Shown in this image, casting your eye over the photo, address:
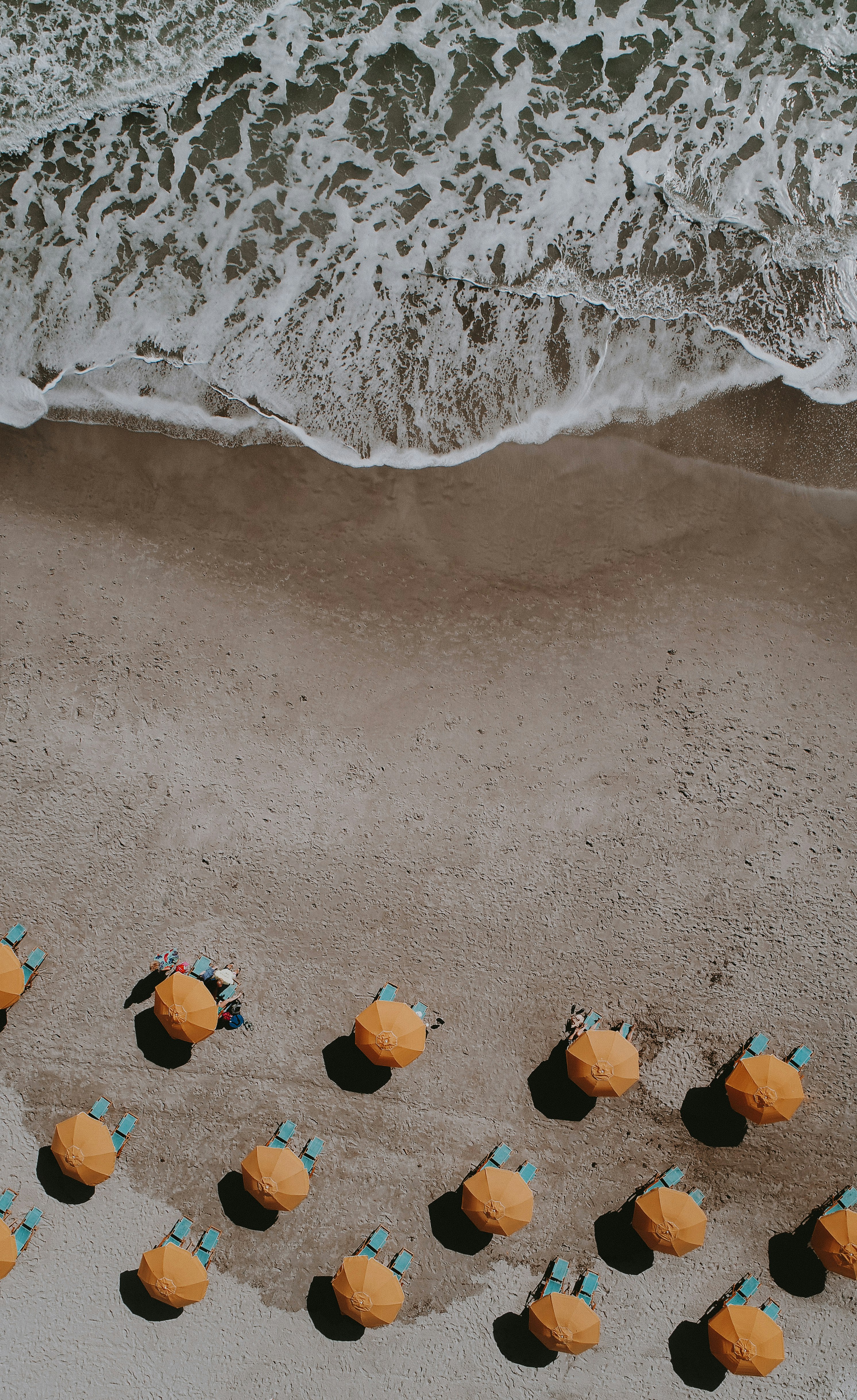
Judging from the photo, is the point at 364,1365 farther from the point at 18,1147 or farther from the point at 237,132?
the point at 237,132

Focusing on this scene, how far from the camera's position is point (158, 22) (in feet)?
23.9

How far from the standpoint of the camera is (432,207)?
7.38 metres

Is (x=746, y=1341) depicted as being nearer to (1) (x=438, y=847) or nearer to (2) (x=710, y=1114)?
(2) (x=710, y=1114)

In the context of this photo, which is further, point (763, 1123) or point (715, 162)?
point (715, 162)

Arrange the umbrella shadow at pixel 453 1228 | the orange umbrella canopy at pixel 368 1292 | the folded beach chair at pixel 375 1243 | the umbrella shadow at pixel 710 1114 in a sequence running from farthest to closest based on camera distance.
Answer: the umbrella shadow at pixel 710 1114 → the umbrella shadow at pixel 453 1228 → the folded beach chair at pixel 375 1243 → the orange umbrella canopy at pixel 368 1292

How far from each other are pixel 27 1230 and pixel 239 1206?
6.88ft

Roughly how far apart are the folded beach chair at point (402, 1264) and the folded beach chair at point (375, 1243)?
0.57 ft

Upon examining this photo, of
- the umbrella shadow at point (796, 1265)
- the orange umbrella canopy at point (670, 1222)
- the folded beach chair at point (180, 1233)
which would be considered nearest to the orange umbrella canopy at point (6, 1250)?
the folded beach chair at point (180, 1233)

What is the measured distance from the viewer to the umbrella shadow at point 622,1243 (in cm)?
710

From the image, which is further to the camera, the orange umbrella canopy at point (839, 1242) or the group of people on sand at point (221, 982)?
the group of people on sand at point (221, 982)

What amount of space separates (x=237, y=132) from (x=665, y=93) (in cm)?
449

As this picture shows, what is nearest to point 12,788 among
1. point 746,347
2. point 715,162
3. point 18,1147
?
point 18,1147

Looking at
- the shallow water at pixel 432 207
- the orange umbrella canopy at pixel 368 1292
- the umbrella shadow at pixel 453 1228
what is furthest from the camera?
the shallow water at pixel 432 207

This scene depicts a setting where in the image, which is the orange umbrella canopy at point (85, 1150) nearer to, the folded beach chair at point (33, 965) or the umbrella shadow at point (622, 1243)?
the folded beach chair at point (33, 965)
